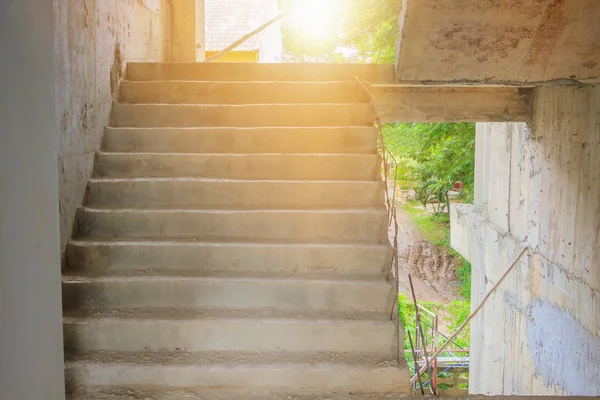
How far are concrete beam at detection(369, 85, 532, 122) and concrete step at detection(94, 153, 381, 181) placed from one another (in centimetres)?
180

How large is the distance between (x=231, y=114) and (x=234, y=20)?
1610 cm

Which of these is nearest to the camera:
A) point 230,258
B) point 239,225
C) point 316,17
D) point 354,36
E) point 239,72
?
point 230,258

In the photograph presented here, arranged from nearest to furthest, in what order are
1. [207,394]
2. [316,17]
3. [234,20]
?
[207,394]
[316,17]
[234,20]

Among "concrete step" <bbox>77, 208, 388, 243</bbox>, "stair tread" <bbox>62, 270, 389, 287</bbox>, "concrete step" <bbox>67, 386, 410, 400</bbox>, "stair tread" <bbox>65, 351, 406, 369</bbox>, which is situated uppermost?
"concrete step" <bbox>77, 208, 388, 243</bbox>

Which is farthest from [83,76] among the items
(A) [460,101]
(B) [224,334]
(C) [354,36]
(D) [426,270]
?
(D) [426,270]

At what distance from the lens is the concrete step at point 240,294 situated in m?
3.56

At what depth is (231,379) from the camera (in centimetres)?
315

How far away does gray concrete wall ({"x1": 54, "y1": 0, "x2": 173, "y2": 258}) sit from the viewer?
12.5 feet

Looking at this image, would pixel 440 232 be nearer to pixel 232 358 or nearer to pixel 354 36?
pixel 354 36

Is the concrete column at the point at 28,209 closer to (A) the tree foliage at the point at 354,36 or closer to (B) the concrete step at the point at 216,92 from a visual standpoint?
(B) the concrete step at the point at 216,92

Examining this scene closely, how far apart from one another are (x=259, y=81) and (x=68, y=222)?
236 centimetres

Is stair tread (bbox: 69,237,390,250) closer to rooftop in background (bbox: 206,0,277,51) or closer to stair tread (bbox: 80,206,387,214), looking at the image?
stair tread (bbox: 80,206,387,214)

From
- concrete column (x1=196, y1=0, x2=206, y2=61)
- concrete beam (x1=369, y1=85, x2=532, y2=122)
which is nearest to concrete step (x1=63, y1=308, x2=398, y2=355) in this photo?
concrete beam (x1=369, y1=85, x2=532, y2=122)

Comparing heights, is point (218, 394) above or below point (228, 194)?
below
